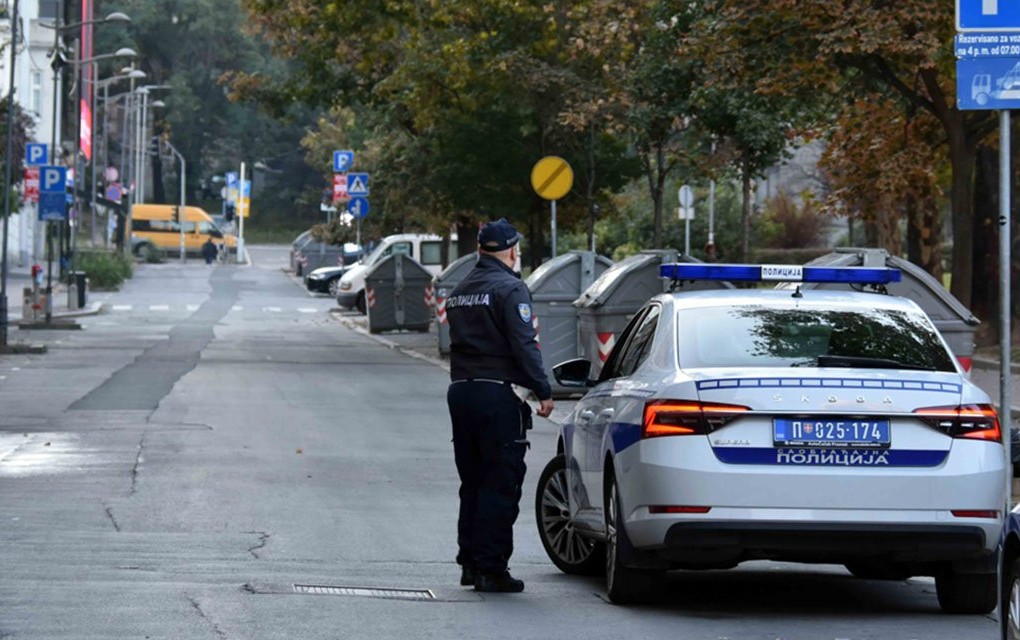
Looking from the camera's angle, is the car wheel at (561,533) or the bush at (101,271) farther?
the bush at (101,271)

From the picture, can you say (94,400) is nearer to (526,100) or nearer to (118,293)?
(526,100)

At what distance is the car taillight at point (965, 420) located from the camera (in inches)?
328

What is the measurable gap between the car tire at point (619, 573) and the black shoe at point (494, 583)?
1.74 ft

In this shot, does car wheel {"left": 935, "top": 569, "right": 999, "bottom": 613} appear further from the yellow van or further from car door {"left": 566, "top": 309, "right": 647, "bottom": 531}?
the yellow van

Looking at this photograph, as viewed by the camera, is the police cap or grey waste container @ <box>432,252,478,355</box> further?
grey waste container @ <box>432,252,478,355</box>

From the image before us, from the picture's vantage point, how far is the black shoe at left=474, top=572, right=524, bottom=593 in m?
9.34

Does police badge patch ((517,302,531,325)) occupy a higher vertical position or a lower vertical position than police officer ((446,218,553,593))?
higher

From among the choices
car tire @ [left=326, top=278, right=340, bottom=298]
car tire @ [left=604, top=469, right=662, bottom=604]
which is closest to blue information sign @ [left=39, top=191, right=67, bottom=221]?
car tire @ [left=326, top=278, right=340, bottom=298]

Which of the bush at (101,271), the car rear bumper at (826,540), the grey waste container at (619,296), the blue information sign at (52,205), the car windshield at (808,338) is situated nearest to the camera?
the car rear bumper at (826,540)

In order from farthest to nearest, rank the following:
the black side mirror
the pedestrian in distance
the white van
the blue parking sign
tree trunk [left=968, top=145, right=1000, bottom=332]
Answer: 1. the pedestrian in distance
2. the white van
3. the blue parking sign
4. tree trunk [left=968, top=145, right=1000, bottom=332]
5. the black side mirror

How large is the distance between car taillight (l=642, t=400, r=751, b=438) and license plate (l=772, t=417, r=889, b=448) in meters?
0.18

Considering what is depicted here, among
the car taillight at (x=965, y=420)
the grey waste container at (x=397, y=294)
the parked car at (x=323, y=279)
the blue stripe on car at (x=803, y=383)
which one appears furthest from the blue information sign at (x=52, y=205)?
the car taillight at (x=965, y=420)

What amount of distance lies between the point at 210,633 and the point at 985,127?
666 inches

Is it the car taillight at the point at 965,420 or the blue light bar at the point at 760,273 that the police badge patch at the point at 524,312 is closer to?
the blue light bar at the point at 760,273
